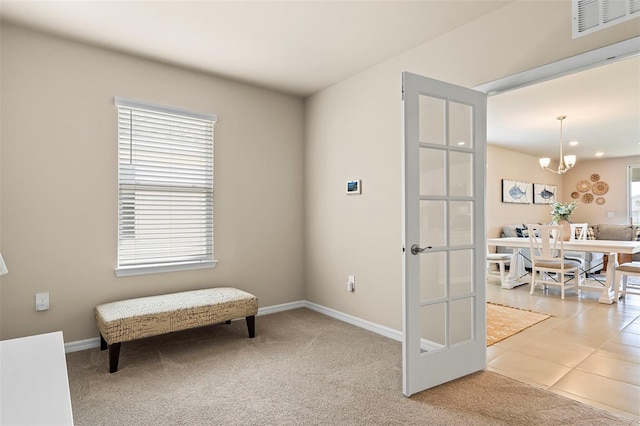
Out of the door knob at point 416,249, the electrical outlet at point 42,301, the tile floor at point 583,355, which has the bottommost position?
the tile floor at point 583,355

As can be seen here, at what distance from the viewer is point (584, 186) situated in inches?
363

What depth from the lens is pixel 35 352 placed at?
1360 mm

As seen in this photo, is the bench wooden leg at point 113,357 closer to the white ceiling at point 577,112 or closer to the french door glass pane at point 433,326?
the french door glass pane at point 433,326

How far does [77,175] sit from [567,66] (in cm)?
364

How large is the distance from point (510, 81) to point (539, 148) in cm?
603

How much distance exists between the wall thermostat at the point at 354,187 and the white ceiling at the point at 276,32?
1088 mm

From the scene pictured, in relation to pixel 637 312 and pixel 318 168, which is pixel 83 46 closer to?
pixel 318 168

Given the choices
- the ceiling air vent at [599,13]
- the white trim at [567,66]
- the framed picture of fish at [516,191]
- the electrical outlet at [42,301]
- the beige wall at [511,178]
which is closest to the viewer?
the ceiling air vent at [599,13]

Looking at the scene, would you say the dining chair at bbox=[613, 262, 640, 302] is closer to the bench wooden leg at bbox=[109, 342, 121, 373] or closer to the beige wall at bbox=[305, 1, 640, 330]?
the beige wall at bbox=[305, 1, 640, 330]

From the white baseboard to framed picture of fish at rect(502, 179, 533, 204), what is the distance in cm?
511

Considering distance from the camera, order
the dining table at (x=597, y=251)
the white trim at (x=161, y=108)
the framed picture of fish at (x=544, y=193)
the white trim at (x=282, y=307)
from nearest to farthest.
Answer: the white trim at (x=161, y=108)
the white trim at (x=282, y=307)
the dining table at (x=597, y=251)
the framed picture of fish at (x=544, y=193)

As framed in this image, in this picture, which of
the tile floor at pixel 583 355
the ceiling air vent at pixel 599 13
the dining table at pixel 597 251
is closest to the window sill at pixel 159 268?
the tile floor at pixel 583 355

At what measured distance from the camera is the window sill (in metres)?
3.16

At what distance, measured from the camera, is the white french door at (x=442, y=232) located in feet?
7.37
